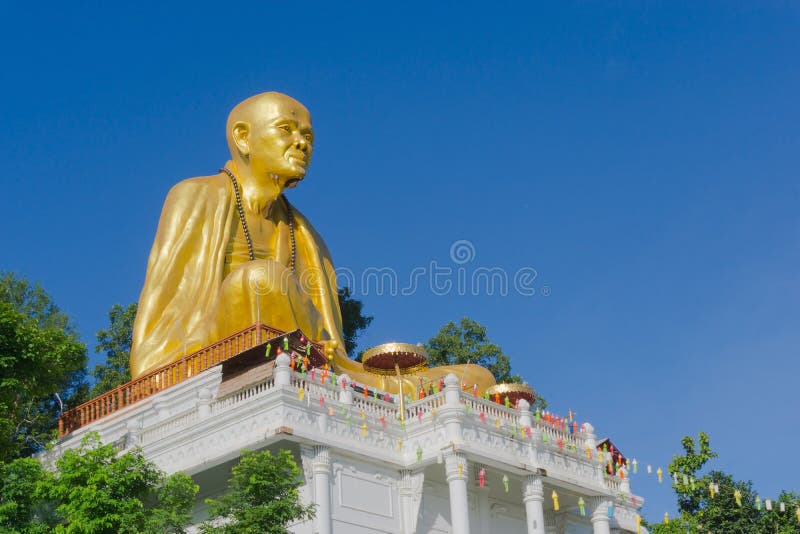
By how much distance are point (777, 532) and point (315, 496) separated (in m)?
14.6

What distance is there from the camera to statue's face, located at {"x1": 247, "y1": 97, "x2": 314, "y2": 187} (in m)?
35.6

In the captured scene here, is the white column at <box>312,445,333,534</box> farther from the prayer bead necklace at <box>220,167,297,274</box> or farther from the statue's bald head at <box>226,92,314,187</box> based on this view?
the statue's bald head at <box>226,92,314,187</box>

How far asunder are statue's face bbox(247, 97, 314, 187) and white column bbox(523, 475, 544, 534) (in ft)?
36.7

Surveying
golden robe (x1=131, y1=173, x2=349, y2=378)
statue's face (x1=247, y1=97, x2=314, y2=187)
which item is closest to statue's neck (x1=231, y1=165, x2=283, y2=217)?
statue's face (x1=247, y1=97, x2=314, y2=187)

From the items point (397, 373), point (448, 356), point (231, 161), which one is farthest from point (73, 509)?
point (448, 356)

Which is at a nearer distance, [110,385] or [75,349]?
[75,349]

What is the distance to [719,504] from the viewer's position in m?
35.4

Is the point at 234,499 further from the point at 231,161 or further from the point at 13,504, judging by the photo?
the point at 231,161

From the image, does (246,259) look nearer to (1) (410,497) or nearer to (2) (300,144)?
(2) (300,144)

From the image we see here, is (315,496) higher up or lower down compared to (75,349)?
lower down

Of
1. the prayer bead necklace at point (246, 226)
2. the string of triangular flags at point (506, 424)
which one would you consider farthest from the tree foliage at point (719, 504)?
the prayer bead necklace at point (246, 226)

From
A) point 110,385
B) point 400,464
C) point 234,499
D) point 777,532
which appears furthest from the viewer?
point 110,385

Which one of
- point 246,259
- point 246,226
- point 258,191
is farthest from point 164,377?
point 258,191

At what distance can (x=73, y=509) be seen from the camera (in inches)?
966
